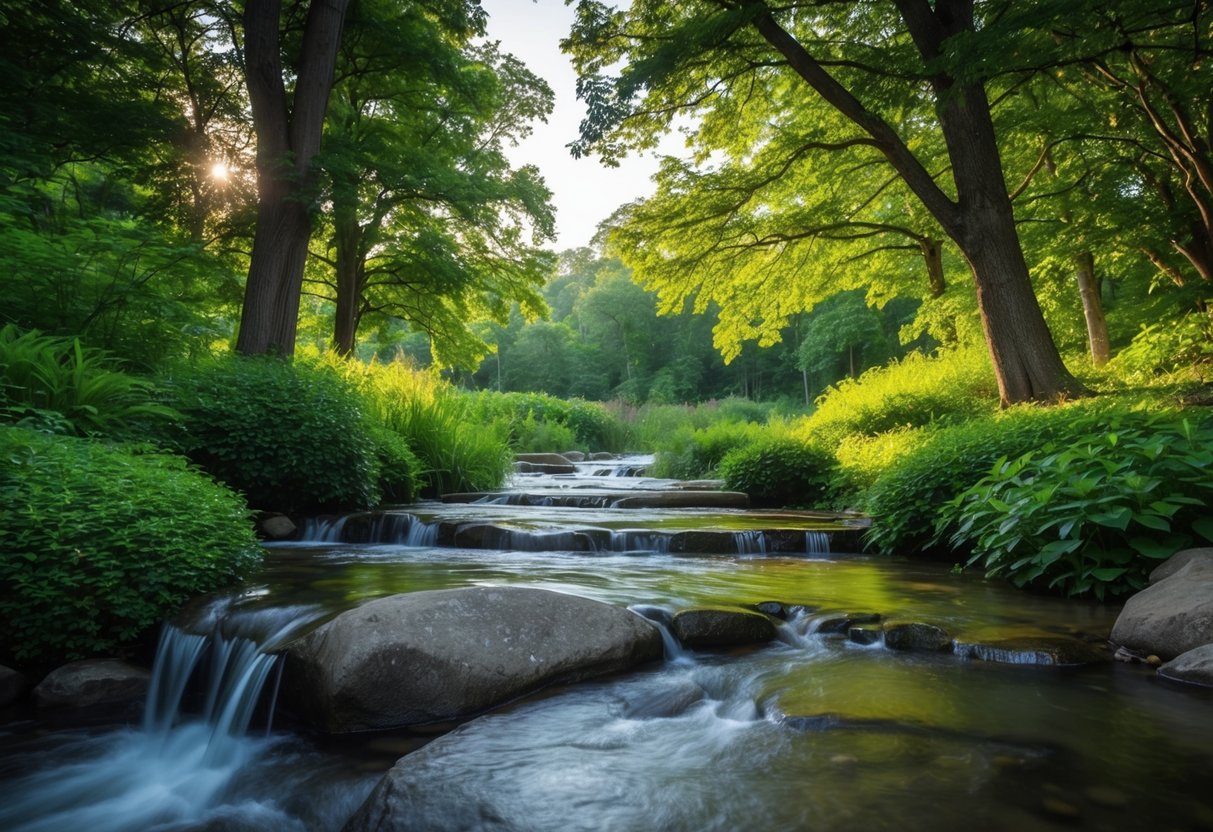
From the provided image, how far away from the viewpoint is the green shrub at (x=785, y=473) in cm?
935

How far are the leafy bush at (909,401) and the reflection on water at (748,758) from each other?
689cm

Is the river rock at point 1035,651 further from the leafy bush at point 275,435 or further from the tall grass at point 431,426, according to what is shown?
the tall grass at point 431,426

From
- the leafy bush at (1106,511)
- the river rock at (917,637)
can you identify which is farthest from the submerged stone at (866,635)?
the leafy bush at (1106,511)

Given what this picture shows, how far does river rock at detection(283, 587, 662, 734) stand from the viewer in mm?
2709

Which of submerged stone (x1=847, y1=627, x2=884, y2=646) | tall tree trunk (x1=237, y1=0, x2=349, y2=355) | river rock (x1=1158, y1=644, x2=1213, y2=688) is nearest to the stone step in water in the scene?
submerged stone (x1=847, y1=627, x2=884, y2=646)

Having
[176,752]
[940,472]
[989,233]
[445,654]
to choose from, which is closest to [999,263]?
[989,233]

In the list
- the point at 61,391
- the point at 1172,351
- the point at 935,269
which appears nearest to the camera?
the point at 61,391

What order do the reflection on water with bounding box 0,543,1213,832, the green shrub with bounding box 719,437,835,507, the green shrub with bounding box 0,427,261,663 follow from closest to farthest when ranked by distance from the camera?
the reflection on water with bounding box 0,543,1213,832, the green shrub with bounding box 0,427,261,663, the green shrub with bounding box 719,437,835,507

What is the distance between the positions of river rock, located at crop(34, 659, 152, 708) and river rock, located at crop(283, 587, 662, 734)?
2.93 feet

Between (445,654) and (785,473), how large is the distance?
292 inches

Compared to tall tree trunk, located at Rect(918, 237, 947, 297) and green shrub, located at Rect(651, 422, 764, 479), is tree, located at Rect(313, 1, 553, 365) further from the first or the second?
tall tree trunk, located at Rect(918, 237, 947, 297)

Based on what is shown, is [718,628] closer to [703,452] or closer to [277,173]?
[277,173]

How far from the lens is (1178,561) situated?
3.49 m

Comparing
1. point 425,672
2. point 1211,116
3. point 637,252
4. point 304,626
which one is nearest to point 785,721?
point 425,672
